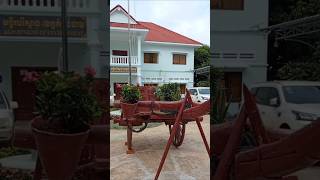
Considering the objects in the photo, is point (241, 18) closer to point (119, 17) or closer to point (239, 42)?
point (239, 42)

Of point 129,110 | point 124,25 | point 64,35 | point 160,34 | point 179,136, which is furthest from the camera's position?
point 179,136

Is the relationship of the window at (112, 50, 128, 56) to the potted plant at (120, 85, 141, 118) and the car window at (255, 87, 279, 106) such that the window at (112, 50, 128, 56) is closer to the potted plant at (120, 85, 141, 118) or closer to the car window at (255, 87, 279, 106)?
the potted plant at (120, 85, 141, 118)

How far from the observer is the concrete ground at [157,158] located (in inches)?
162

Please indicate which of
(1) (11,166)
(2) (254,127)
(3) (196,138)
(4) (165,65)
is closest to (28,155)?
(1) (11,166)

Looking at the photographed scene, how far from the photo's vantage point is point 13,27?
222 centimetres

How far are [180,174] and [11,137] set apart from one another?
225cm

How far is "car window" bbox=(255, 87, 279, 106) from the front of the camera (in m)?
2.26

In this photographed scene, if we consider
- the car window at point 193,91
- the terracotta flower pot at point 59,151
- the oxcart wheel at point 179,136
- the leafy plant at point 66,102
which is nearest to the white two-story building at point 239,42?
the leafy plant at point 66,102

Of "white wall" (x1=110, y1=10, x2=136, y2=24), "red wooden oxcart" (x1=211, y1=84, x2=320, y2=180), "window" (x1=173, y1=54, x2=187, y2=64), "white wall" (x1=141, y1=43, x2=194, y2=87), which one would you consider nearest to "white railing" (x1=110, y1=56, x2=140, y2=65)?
"white wall" (x1=141, y1=43, x2=194, y2=87)

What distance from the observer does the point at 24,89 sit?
89.5 inches

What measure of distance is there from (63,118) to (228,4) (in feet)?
3.74

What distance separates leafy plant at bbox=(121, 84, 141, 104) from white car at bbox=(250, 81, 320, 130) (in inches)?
86.5

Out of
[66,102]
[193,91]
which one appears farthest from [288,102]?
[193,91]

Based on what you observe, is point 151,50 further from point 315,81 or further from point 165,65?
point 315,81
